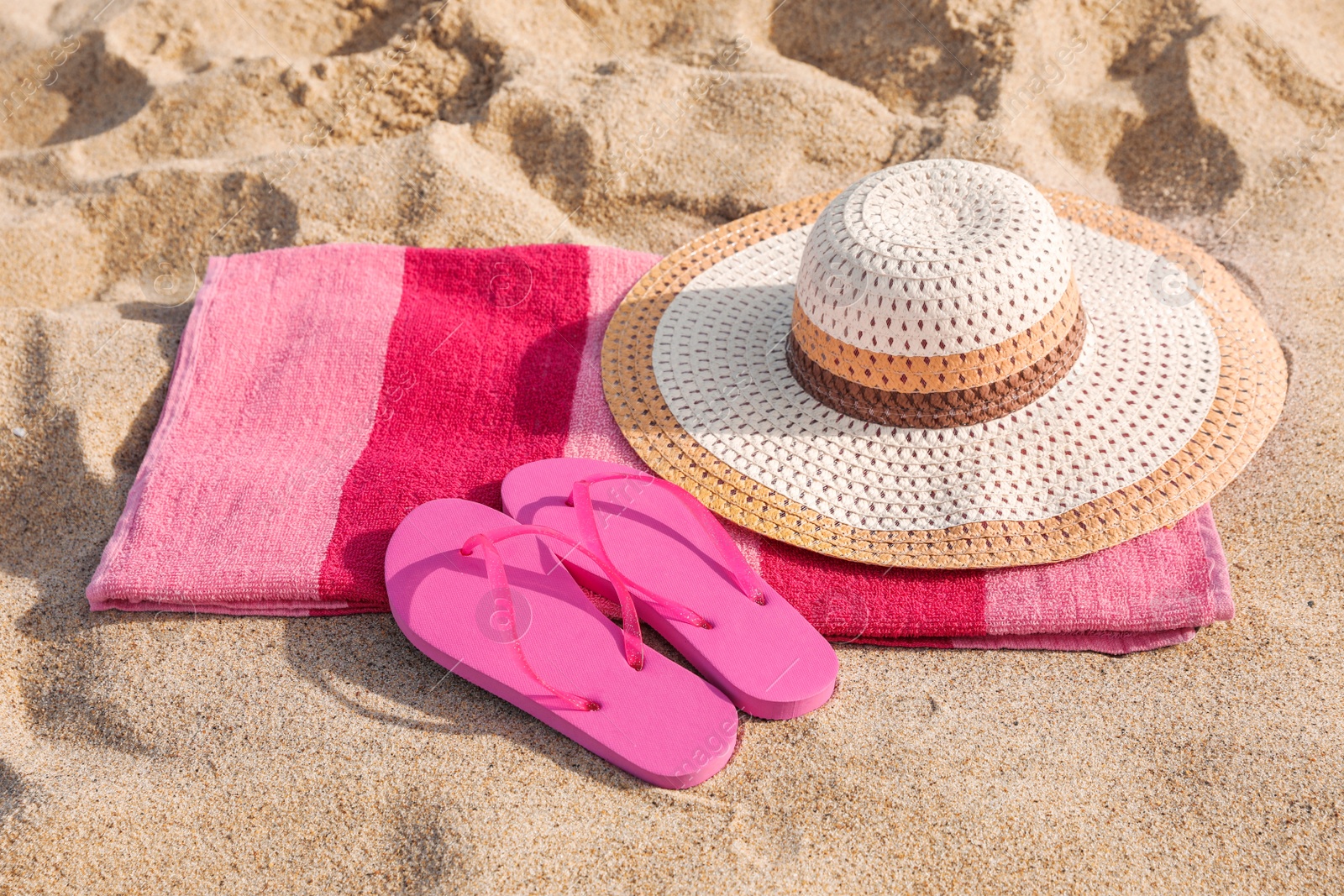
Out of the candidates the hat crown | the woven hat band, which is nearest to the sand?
the woven hat band

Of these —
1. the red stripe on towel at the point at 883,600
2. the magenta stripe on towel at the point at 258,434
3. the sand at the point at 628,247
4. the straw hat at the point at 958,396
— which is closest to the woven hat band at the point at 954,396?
the straw hat at the point at 958,396

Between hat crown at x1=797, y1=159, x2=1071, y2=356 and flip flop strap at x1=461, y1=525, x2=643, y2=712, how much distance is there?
0.48 meters

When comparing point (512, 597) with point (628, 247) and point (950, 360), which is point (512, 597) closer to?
point (950, 360)

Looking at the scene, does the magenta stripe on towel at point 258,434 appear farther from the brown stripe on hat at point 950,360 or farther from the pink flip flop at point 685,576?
the brown stripe on hat at point 950,360

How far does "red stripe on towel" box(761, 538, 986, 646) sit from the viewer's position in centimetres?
145

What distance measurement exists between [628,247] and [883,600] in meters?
1.02

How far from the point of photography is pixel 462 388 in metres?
1.79

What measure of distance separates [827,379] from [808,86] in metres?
1.01

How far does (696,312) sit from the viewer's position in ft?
5.93

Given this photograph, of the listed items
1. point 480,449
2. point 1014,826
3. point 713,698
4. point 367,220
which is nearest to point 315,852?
point 713,698

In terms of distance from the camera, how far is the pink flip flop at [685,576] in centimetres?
139

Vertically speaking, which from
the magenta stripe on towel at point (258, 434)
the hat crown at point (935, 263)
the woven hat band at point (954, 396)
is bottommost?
the magenta stripe on towel at point (258, 434)

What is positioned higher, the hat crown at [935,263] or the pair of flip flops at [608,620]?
the hat crown at [935,263]

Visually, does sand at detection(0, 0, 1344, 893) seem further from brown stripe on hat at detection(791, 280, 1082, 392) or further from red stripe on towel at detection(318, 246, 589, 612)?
brown stripe on hat at detection(791, 280, 1082, 392)
